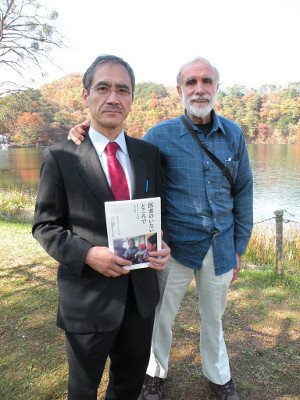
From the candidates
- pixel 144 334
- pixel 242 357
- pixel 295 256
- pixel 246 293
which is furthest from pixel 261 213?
pixel 144 334

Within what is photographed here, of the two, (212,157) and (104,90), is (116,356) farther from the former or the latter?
(104,90)

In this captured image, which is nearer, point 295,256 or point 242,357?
point 242,357

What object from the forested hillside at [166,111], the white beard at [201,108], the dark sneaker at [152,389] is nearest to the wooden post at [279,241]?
the dark sneaker at [152,389]

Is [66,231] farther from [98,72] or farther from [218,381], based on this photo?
[218,381]

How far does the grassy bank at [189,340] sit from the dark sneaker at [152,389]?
89 millimetres

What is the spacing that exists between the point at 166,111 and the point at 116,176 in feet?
109

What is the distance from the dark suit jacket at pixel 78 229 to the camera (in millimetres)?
1420

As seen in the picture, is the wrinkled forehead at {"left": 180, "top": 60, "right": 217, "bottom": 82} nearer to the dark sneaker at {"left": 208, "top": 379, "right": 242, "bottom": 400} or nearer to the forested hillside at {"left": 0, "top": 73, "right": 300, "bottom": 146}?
the dark sneaker at {"left": 208, "top": 379, "right": 242, "bottom": 400}

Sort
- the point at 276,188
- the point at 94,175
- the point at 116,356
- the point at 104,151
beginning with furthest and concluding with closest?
the point at 276,188
the point at 116,356
the point at 104,151
the point at 94,175

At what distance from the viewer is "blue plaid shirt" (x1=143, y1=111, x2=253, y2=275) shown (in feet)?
6.44

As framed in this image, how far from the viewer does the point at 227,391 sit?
2.16 metres

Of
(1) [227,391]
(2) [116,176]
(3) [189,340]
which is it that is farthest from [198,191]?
(3) [189,340]

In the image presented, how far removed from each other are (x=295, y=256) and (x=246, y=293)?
2.33 metres

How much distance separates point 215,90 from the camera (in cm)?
204
